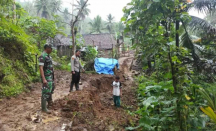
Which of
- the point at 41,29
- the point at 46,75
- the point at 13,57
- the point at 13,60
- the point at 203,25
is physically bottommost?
the point at 46,75

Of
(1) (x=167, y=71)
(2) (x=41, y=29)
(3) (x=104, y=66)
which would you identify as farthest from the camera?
(3) (x=104, y=66)

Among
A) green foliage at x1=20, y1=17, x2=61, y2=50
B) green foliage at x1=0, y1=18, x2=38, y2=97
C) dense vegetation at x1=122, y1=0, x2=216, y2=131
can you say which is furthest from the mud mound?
dense vegetation at x1=122, y1=0, x2=216, y2=131

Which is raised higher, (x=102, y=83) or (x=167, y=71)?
(x=167, y=71)

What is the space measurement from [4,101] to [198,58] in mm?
6856

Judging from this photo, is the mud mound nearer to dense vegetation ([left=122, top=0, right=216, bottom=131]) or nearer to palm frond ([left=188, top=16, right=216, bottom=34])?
palm frond ([left=188, top=16, right=216, bottom=34])

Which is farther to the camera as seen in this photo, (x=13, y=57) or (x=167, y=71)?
(x=13, y=57)

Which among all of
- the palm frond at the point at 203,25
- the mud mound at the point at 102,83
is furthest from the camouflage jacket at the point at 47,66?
the palm frond at the point at 203,25

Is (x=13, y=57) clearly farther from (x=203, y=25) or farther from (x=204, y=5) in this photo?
(x=204, y=5)

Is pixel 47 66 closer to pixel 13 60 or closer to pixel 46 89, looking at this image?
pixel 46 89

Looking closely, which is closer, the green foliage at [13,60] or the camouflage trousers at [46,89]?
the camouflage trousers at [46,89]

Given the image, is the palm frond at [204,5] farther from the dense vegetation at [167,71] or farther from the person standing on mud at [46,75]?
the person standing on mud at [46,75]

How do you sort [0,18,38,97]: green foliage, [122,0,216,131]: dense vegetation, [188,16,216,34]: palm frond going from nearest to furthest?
1. [122,0,216,131]: dense vegetation
2. [0,18,38,97]: green foliage
3. [188,16,216,34]: palm frond

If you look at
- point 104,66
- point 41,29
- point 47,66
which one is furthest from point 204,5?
point 41,29

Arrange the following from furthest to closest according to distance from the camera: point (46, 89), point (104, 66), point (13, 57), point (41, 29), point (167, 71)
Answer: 1. point (104, 66)
2. point (41, 29)
3. point (13, 57)
4. point (46, 89)
5. point (167, 71)
